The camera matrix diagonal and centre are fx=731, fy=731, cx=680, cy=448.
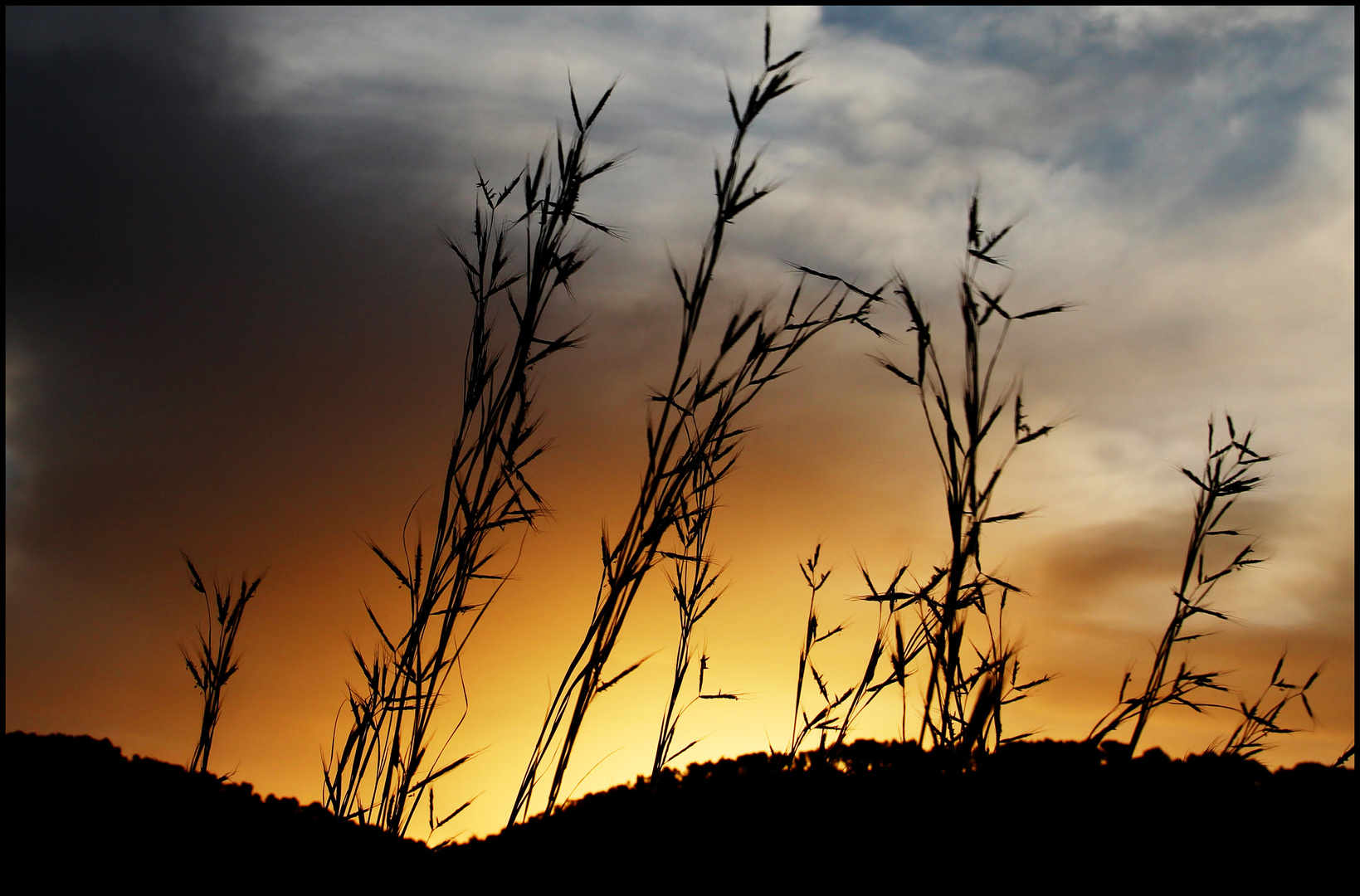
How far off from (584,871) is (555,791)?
0.55m

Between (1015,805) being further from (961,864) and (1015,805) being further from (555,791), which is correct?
(555,791)

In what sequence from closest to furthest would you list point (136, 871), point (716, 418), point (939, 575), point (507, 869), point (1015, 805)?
point (716, 418) < point (939, 575) < point (507, 869) < point (136, 871) < point (1015, 805)

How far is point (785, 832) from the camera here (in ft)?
9.36

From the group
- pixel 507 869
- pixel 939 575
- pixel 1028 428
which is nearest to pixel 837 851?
pixel 507 869

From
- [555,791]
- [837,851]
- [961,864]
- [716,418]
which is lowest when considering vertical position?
[837,851]

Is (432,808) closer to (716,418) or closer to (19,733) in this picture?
(716,418)

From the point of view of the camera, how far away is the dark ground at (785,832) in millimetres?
1421

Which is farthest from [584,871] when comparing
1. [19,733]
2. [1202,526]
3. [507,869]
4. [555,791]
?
[19,733]

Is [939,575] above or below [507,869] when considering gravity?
above

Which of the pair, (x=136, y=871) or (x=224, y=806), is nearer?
(x=136, y=871)

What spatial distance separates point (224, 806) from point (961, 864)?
2.22 m

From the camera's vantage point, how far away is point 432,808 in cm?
160

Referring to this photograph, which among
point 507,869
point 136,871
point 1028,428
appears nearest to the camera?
point 1028,428

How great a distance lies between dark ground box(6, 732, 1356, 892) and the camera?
1421mm
